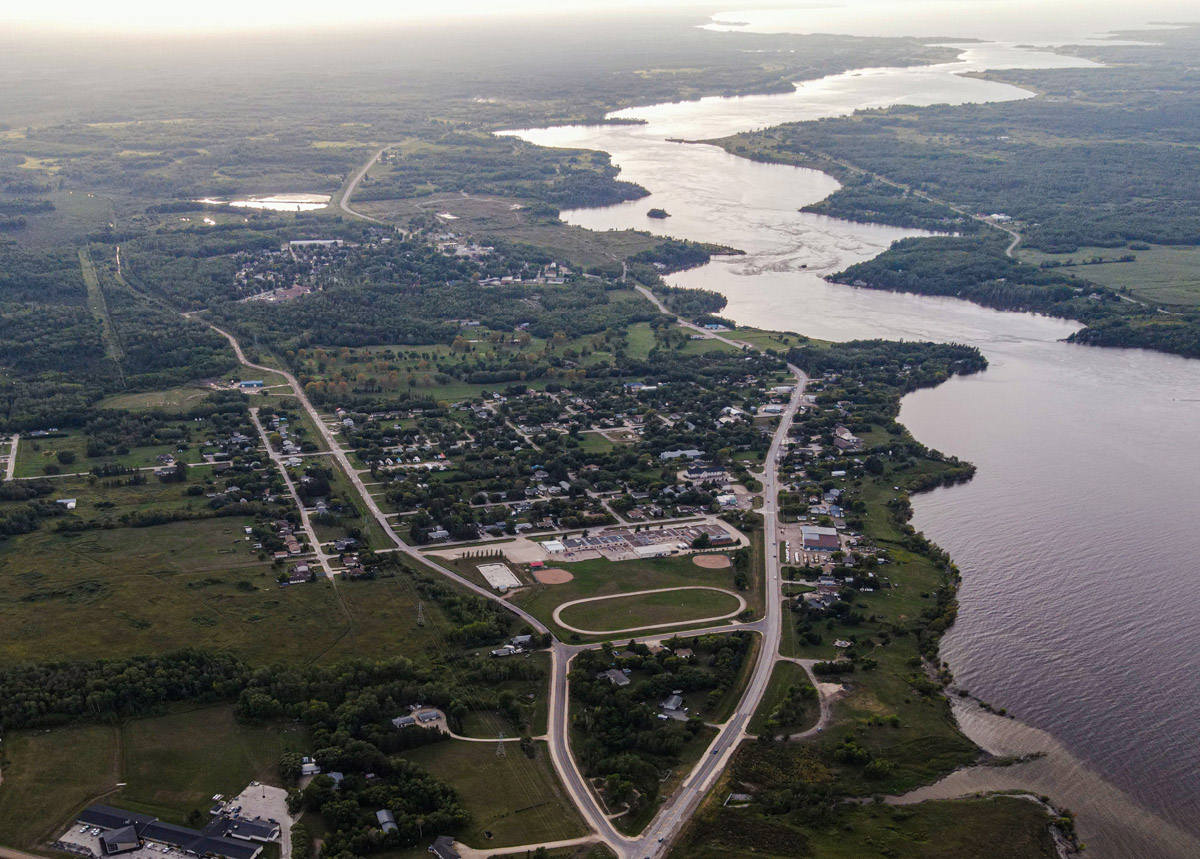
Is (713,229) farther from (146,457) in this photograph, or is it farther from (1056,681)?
(1056,681)

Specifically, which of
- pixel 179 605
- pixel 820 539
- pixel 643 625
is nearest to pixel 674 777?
pixel 643 625

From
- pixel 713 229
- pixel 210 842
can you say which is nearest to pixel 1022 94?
pixel 713 229

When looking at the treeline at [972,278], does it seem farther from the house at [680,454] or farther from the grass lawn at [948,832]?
the grass lawn at [948,832]

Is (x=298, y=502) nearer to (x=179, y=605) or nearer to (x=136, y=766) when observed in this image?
(x=179, y=605)

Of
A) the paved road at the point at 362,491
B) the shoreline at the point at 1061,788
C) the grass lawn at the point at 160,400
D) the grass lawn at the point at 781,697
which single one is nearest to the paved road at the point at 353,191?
the paved road at the point at 362,491

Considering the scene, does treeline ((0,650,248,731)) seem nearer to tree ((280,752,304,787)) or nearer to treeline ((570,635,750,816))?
tree ((280,752,304,787))

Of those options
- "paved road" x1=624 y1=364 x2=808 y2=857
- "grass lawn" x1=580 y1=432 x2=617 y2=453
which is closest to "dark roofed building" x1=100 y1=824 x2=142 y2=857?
"paved road" x1=624 y1=364 x2=808 y2=857

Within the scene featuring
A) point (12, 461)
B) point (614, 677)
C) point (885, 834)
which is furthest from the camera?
point (12, 461)
